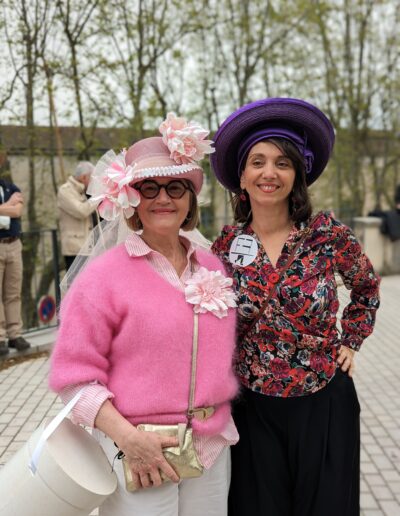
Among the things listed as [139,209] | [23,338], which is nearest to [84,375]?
[139,209]

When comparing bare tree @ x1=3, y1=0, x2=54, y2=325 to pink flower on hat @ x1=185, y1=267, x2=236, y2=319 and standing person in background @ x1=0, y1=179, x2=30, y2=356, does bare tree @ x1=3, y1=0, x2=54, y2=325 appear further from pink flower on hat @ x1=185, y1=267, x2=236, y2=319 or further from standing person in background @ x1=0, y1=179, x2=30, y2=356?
pink flower on hat @ x1=185, y1=267, x2=236, y2=319

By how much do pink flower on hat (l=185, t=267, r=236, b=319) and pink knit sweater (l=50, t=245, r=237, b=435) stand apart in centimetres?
3

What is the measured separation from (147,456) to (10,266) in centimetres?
442

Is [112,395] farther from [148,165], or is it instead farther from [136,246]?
[148,165]

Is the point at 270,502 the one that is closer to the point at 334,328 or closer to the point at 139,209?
the point at 334,328

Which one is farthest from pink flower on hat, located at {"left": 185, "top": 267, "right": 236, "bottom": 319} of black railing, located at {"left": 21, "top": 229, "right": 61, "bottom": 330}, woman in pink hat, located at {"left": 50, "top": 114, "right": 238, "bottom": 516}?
black railing, located at {"left": 21, "top": 229, "right": 61, "bottom": 330}

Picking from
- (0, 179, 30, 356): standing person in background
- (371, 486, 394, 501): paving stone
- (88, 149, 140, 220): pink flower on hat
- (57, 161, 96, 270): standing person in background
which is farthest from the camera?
(57, 161, 96, 270): standing person in background

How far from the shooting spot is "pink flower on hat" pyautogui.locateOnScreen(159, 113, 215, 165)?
5.16 ft

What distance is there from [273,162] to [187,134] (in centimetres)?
35

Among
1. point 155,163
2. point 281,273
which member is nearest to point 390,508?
point 281,273

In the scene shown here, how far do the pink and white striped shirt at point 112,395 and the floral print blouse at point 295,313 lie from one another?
200 millimetres

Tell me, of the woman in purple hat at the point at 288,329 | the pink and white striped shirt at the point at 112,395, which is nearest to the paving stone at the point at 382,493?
the woman in purple hat at the point at 288,329

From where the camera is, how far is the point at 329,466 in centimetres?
179

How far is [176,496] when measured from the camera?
1.55m
